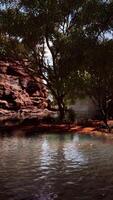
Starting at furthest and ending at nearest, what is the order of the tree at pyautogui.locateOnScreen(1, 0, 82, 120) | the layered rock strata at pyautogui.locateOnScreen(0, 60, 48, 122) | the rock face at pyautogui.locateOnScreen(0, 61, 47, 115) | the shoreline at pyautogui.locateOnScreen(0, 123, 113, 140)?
the rock face at pyautogui.locateOnScreen(0, 61, 47, 115), the layered rock strata at pyautogui.locateOnScreen(0, 60, 48, 122), the tree at pyautogui.locateOnScreen(1, 0, 82, 120), the shoreline at pyautogui.locateOnScreen(0, 123, 113, 140)

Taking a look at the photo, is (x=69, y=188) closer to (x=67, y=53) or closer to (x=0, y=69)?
(x=67, y=53)

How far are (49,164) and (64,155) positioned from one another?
2.49m

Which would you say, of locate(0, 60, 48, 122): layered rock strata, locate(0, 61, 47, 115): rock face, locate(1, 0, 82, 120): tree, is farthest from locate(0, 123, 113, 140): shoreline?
locate(0, 61, 47, 115): rock face

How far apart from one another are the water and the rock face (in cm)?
3653

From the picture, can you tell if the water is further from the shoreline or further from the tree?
the tree

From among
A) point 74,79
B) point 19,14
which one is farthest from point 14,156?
point 74,79

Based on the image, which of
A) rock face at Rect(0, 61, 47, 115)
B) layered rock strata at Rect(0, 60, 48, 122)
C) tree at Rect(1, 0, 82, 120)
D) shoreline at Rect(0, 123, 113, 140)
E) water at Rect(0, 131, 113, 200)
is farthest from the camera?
rock face at Rect(0, 61, 47, 115)

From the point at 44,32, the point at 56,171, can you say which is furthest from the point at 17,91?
the point at 56,171

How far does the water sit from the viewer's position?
10.6 m

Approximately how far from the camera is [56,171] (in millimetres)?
13688

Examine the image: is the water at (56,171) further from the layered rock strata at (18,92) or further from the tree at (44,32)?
the layered rock strata at (18,92)

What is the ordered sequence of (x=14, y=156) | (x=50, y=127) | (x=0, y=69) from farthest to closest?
(x=0, y=69), (x=50, y=127), (x=14, y=156)

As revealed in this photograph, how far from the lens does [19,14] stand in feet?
108

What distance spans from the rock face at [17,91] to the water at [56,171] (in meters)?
36.5
